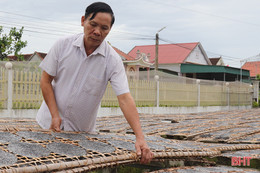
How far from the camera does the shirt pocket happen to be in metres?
2.48

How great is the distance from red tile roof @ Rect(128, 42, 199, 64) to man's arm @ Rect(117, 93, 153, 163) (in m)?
25.0

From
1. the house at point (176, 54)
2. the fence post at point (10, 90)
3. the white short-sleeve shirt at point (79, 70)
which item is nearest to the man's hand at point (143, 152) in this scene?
the white short-sleeve shirt at point (79, 70)

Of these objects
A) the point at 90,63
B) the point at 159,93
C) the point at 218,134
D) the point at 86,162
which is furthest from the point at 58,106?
the point at 159,93

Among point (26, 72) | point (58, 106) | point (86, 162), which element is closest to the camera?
point (86, 162)

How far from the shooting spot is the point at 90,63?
248 cm

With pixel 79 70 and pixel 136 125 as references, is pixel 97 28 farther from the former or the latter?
pixel 136 125

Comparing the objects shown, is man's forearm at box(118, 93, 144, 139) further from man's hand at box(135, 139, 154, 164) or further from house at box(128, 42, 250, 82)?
house at box(128, 42, 250, 82)

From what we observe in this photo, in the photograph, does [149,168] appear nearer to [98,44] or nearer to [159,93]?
[98,44]

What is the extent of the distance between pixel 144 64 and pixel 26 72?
1407cm

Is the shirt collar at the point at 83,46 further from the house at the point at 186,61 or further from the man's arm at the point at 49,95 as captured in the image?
the house at the point at 186,61

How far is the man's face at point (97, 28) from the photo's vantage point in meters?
2.23

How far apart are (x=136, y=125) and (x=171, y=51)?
27449mm

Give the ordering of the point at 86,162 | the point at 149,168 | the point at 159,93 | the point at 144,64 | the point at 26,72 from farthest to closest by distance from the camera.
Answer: the point at 144,64, the point at 159,93, the point at 26,72, the point at 149,168, the point at 86,162

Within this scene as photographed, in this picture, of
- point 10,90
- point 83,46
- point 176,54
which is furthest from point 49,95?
point 176,54
